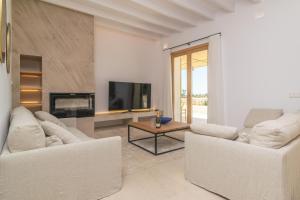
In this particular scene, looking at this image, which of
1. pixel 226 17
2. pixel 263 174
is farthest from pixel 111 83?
pixel 263 174

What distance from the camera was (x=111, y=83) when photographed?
5.20m

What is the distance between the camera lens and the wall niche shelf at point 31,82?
3.87m

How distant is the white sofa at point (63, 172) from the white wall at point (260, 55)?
10.9ft

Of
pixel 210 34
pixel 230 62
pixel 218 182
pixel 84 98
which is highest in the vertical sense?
pixel 210 34

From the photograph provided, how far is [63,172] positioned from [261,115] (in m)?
3.34

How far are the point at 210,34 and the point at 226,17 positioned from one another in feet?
1.72

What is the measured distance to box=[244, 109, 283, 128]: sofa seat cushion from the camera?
3.21 meters

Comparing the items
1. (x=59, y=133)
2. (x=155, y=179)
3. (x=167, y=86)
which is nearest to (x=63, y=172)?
(x=59, y=133)

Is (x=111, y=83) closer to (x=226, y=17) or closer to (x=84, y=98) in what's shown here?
(x=84, y=98)

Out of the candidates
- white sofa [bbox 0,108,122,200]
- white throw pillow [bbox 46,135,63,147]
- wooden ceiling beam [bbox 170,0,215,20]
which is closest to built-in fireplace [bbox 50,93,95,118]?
white throw pillow [bbox 46,135,63,147]

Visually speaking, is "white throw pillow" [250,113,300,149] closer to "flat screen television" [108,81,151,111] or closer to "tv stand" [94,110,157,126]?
"tv stand" [94,110,157,126]

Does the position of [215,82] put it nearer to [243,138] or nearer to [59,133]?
[243,138]

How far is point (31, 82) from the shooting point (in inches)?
159

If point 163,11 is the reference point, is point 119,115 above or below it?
below
